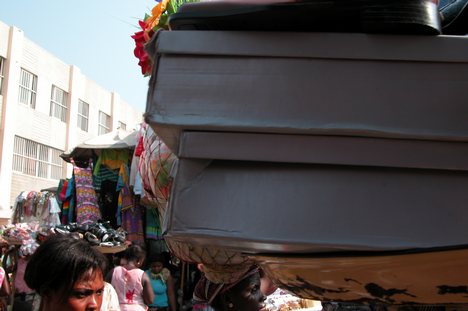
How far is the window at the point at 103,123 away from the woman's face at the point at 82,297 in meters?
21.0

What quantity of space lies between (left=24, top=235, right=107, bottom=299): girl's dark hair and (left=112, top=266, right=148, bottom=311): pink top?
3.07m

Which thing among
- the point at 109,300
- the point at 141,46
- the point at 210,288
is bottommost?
the point at 109,300

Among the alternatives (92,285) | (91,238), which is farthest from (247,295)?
(91,238)

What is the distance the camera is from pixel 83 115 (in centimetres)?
2098

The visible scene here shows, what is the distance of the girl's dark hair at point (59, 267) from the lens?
1790 mm

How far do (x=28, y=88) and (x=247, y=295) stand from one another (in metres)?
16.8

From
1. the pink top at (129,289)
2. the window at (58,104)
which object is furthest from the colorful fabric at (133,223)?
the window at (58,104)

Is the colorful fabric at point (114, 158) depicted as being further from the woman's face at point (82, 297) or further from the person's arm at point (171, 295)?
the woman's face at point (82, 297)

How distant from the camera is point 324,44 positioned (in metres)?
0.74

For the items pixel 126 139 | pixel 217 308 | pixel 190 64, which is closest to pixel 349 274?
pixel 190 64

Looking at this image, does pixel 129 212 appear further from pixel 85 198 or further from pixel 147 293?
pixel 147 293

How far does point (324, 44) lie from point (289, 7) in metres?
0.07

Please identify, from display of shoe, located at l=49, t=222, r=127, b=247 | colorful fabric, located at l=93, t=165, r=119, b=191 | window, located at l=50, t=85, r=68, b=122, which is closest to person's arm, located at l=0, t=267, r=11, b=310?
display of shoe, located at l=49, t=222, r=127, b=247

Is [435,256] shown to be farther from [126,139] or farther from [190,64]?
[126,139]
